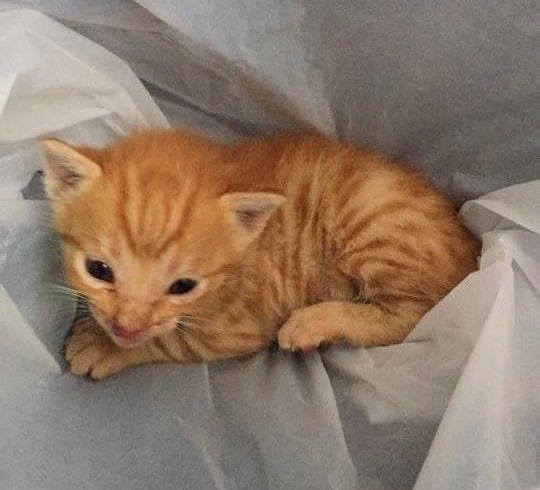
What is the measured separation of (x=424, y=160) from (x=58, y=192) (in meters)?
0.44

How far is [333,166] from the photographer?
3.67 feet

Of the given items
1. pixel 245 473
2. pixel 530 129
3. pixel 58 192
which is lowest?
pixel 245 473

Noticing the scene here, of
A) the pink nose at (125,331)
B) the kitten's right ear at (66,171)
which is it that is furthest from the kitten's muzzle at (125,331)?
the kitten's right ear at (66,171)

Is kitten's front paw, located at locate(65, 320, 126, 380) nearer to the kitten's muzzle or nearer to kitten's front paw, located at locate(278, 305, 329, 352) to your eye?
the kitten's muzzle

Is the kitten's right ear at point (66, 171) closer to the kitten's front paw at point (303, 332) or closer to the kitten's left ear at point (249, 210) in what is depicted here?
the kitten's left ear at point (249, 210)

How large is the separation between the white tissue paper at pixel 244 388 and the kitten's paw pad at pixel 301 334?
2 centimetres

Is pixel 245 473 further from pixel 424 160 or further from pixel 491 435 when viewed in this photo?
pixel 424 160

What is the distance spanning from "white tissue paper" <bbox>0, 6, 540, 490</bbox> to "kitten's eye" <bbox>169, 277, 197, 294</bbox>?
86 mm

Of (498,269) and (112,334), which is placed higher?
(498,269)

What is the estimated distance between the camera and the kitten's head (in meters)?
0.96

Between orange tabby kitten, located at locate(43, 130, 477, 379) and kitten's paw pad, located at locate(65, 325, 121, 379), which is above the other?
orange tabby kitten, located at locate(43, 130, 477, 379)

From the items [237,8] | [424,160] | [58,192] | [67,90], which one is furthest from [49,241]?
[424,160]

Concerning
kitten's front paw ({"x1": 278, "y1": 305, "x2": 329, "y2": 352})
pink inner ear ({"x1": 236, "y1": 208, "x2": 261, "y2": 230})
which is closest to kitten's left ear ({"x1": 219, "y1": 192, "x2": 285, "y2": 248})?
pink inner ear ({"x1": 236, "y1": 208, "x2": 261, "y2": 230})

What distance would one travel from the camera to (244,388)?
100 cm
